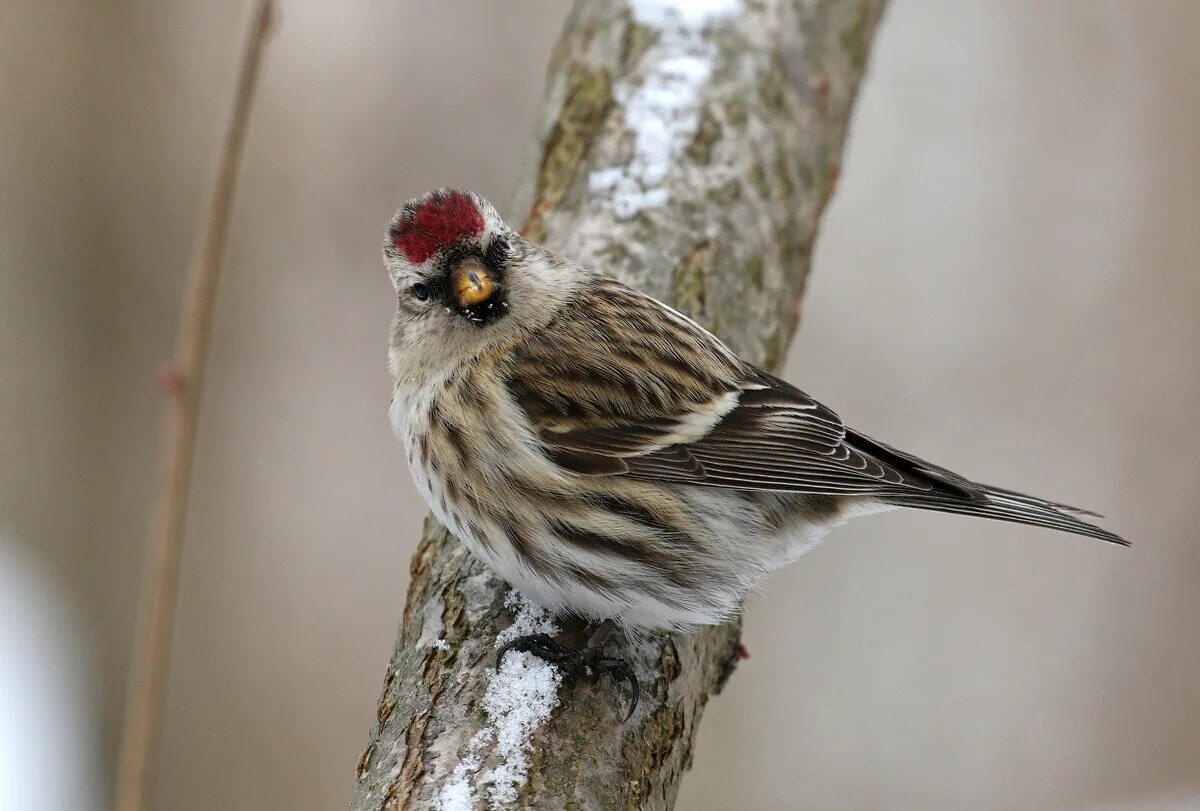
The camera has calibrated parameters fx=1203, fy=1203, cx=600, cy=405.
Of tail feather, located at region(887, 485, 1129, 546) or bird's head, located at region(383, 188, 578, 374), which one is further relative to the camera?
bird's head, located at region(383, 188, 578, 374)

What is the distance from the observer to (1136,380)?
5.71 metres

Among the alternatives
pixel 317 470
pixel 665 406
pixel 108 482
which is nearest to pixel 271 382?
pixel 317 470

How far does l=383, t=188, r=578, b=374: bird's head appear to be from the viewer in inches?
96.3

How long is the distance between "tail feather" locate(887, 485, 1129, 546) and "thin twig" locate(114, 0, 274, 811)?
4.58 feet

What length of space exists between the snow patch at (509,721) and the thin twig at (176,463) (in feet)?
1.68

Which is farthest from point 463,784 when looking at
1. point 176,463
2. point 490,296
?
point 490,296

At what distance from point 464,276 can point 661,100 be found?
933mm

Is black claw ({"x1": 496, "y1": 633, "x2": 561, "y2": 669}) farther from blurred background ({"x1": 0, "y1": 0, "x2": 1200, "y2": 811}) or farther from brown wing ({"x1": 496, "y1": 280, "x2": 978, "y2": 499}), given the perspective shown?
blurred background ({"x1": 0, "y1": 0, "x2": 1200, "y2": 811})

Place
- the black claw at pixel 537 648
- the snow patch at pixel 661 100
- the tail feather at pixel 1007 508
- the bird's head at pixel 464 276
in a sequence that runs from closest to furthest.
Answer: the black claw at pixel 537 648 → the tail feather at pixel 1007 508 → the bird's head at pixel 464 276 → the snow patch at pixel 661 100

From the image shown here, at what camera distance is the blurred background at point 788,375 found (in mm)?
5070

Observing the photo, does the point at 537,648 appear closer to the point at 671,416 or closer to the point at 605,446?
the point at 605,446

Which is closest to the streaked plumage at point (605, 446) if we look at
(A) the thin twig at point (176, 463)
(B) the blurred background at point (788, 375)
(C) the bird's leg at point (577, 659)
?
(C) the bird's leg at point (577, 659)

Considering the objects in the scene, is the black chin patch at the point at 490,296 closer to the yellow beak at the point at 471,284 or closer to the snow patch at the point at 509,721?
the yellow beak at the point at 471,284

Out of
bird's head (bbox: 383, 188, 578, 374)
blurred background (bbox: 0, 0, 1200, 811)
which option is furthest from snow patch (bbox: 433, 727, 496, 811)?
blurred background (bbox: 0, 0, 1200, 811)
